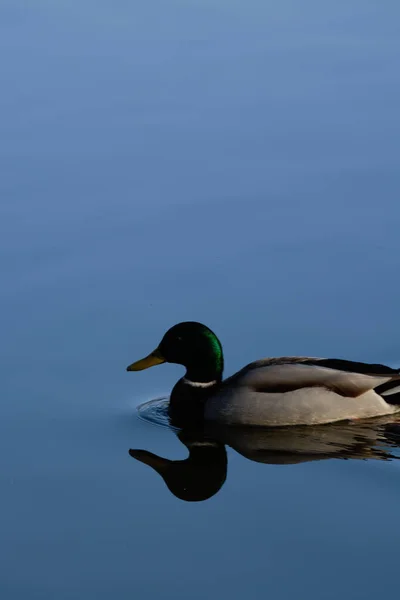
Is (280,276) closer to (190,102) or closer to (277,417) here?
(277,417)

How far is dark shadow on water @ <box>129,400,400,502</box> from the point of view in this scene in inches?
287

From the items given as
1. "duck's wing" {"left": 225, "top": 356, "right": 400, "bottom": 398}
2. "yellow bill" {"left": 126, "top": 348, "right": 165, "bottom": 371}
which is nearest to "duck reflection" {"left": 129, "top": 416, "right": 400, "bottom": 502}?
"duck's wing" {"left": 225, "top": 356, "right": 400, "bottom": 398}

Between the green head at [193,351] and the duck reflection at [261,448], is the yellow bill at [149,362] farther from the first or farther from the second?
the duck reflection at [261,448]

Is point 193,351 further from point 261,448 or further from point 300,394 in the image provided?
point 261,448

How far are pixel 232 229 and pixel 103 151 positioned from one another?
2196 mm

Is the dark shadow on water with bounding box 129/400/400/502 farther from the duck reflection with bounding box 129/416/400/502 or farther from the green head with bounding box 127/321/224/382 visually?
the green head with bounding box 127/321/224/382

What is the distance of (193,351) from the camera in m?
8.41

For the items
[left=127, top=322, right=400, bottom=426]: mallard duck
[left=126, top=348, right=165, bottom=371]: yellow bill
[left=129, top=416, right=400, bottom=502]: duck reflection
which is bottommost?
[left=129, top=416, right=400, bottom=502]: duck reflection

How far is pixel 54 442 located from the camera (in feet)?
24.8

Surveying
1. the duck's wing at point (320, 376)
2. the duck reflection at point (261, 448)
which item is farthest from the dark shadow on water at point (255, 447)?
the duck's wing at point (320, 376)

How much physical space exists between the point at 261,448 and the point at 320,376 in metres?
0.69

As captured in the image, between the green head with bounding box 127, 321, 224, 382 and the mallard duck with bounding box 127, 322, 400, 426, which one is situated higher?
the green head with bounding box 127, 321, 224, 382

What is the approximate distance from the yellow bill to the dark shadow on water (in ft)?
0.80

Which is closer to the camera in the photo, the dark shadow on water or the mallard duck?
the dark shadow on water
